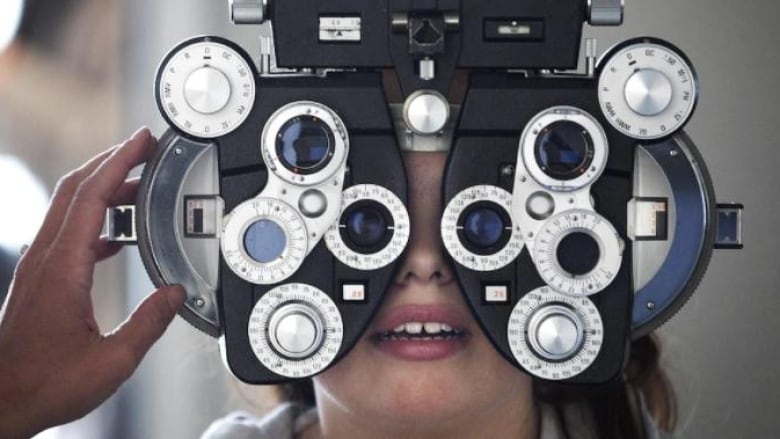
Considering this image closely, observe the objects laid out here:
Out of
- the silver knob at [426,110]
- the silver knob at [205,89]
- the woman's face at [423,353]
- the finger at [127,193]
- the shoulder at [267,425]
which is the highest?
the silver knob at [205,89]

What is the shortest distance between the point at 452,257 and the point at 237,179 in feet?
0.59

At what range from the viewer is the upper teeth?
969 millimetres

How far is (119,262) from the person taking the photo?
112 centimetres

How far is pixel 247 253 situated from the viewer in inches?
35.5

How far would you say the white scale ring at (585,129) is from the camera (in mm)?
885

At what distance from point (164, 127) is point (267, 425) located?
309 mm

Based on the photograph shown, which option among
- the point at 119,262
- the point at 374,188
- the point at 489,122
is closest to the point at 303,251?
the point at 374,188

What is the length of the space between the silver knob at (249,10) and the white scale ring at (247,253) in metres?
0.14

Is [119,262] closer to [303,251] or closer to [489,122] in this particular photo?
[303,251]

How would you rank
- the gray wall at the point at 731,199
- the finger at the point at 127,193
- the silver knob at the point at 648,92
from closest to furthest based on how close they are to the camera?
the silver knob at the point at 648,92, the finger at the point at 127,193, the gray wall at the point at 731,199

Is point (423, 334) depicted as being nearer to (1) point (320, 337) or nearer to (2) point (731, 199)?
(1) point (320, 337)

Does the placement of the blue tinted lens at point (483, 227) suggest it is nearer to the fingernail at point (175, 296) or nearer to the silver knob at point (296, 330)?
the silver knob at point (296, 330)

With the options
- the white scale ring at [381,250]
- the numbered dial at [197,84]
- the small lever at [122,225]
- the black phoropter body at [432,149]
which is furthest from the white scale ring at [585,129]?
the small lever at [122,225]

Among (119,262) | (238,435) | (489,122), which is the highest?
(489,122)
